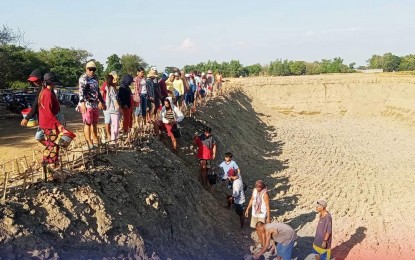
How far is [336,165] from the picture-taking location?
1748 cm

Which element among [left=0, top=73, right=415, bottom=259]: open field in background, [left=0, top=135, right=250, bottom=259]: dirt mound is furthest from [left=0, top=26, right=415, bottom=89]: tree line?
[left=0, top=135, right=250, bottom=259]: dirt mound

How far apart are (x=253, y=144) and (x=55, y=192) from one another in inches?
573

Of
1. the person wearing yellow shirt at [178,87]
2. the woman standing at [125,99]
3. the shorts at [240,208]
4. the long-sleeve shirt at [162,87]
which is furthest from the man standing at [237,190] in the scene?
the person wearing yellow shirt at [178,87]

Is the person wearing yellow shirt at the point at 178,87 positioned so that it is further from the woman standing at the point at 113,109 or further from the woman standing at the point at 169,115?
the woman standing at the point at 113,109

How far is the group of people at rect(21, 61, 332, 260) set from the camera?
6.68 m

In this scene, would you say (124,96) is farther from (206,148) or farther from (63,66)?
(63,66)

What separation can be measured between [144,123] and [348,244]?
18.9 feet

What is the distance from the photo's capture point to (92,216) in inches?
247

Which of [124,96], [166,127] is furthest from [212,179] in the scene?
[124,96]

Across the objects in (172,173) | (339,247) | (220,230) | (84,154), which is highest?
(84,154)

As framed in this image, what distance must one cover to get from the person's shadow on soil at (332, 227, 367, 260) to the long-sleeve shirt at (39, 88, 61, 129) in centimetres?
650

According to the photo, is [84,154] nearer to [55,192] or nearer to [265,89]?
[55,192]

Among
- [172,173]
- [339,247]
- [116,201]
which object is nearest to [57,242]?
[116,201]

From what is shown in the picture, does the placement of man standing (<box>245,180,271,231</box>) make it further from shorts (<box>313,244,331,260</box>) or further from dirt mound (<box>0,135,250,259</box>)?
shorts (<box>313,244,331,260</box>)
